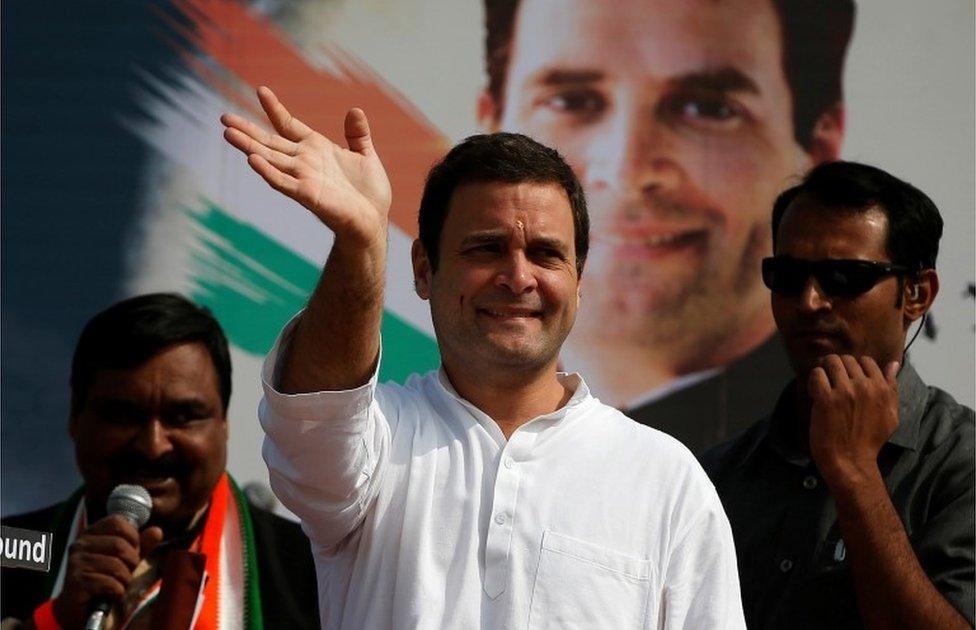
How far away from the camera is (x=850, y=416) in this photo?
9.45 ft

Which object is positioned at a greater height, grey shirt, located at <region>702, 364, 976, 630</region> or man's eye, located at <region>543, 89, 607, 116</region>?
man's eye, located at <region>543, 89, 607, 116</region>

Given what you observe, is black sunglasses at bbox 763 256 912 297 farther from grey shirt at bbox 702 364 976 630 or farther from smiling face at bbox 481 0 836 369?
smiling face at bbox 481 0 836 369

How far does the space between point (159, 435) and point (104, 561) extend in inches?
29.1

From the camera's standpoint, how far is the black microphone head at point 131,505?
2936 mm

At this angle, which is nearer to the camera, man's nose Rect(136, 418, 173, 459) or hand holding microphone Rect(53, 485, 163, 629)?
hand holding microphone Rect(53, 485, 163, 629)

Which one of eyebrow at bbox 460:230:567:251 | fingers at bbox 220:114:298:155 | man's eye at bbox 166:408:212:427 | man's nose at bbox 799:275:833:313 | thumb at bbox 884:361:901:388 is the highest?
fingers at bbox 220:114:298:155

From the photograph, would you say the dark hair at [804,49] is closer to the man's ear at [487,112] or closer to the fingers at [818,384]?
the man's ear at [487,112]

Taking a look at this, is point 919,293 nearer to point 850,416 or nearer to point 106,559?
point 850,416

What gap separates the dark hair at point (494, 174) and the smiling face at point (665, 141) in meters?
1.65

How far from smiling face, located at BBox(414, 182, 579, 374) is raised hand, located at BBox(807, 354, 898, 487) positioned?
717mm

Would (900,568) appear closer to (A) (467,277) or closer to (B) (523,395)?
(B) (523,395)

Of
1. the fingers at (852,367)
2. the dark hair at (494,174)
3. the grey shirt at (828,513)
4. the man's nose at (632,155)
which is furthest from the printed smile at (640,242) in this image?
the dark hair at (494,174)

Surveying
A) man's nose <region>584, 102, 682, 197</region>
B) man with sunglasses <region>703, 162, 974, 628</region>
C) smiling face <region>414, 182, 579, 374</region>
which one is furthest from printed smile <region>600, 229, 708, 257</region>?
smiling face <region>414, 182, 579, 374</region>

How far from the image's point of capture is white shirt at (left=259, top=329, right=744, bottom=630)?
219 centimetres
